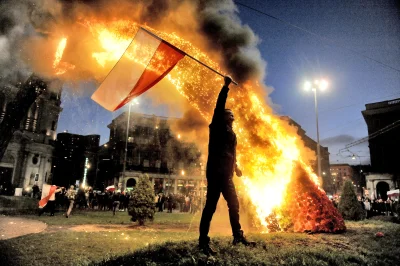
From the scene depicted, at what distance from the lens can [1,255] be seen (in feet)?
18.2

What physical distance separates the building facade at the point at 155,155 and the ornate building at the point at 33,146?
15396 mm

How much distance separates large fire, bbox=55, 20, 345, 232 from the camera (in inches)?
294

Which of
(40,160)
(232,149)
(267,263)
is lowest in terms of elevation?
(267,263)

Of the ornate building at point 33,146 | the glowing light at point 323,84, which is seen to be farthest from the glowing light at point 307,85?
the ornate building at point 33,146

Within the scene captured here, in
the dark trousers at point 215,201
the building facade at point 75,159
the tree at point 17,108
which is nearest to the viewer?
the dark trousers at point 215,201

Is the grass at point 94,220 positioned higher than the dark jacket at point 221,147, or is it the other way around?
the dark jacket at point 221,147

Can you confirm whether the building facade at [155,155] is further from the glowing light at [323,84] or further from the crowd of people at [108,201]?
the glowing light at [323,84]

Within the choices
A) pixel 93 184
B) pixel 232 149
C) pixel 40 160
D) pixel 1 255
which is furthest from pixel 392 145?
pixel 93 184

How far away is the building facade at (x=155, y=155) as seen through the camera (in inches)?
2324

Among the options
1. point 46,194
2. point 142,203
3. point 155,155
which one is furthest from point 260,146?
point 155,155

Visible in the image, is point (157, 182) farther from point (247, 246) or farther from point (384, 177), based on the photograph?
point (247, 246)

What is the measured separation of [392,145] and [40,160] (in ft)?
192

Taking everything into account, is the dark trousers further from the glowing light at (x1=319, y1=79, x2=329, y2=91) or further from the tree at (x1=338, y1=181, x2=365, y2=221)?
the glowing light at (x1=319, y1=79, x2=329, y2=91)

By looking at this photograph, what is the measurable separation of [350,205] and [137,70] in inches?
458
